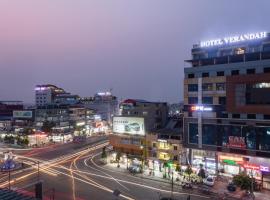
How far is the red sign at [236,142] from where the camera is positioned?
76000 millimetres

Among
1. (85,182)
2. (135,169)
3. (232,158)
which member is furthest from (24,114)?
(232,158)

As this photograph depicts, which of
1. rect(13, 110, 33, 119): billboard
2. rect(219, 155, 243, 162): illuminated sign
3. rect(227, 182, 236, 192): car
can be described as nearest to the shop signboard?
rect(219, 155, 243, 162): illuminated sign

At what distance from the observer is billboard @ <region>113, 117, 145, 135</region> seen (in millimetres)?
101188

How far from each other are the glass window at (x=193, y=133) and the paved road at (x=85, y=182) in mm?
16884

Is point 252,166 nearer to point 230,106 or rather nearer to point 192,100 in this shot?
point 230,106

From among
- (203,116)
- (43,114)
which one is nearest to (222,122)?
(203,116)

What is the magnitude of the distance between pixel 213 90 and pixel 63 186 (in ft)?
145

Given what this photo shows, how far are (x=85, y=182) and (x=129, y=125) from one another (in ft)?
103

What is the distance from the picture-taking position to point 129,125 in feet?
342

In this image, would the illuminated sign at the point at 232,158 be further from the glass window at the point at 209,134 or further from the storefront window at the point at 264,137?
the storefront window at the point at 264,137

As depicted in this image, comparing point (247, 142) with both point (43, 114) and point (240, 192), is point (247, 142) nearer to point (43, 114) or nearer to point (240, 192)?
point (240, 192)

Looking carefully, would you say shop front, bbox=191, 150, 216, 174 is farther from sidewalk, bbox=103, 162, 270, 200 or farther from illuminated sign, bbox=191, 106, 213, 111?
illuminated sign, bbox=191, 106, 213, 111

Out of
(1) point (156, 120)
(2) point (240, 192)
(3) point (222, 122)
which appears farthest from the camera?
(1) point (156, 120)

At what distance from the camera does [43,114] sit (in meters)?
174
